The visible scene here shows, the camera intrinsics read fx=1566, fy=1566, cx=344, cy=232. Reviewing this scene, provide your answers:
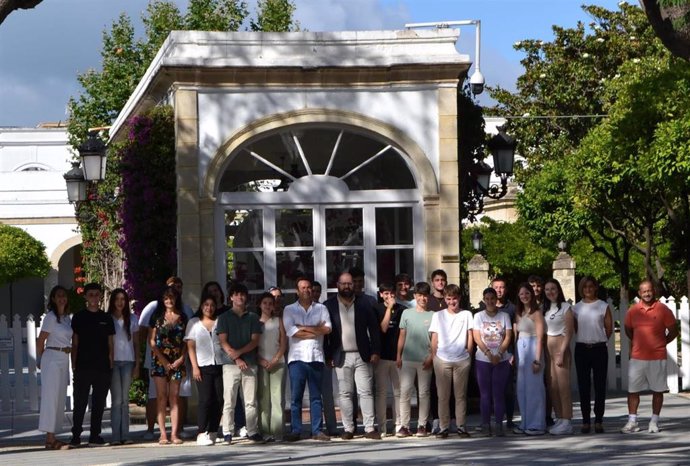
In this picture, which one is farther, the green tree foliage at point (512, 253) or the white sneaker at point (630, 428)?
the green tree foliage at point (512, 253)

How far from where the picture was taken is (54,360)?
53.2 ft

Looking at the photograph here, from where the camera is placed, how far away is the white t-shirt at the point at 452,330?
1606cm

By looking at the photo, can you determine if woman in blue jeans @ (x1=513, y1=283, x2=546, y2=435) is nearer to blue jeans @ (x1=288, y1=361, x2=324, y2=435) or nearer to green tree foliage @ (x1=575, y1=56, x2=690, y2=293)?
blue jeans @ (x1=288, y1=361, x2=324, y2=435)

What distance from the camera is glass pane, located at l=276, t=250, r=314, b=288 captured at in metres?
18.9

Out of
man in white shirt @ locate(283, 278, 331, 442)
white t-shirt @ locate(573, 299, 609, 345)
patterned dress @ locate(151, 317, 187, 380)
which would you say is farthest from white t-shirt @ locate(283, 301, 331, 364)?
white t-shirt @ locate(573, 299, 609, 345)

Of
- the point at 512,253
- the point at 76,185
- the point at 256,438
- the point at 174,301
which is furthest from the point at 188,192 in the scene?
the point at 512,253

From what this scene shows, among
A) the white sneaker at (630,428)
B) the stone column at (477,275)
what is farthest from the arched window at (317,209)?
the stone column at (477,275)

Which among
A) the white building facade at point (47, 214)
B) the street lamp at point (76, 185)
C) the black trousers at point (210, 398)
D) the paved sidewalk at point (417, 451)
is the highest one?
the white building facade at point (47, 214)

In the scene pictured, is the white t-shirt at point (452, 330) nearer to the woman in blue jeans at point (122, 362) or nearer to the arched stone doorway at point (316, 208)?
the arched stone doorway at point (316, 208)

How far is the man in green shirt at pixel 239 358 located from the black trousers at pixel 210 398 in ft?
0.38

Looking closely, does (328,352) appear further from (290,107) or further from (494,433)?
(290,107)

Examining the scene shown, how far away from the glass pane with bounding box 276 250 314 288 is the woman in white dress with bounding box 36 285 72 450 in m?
3.41

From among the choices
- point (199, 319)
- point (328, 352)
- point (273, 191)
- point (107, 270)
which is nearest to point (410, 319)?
point (328, 352)

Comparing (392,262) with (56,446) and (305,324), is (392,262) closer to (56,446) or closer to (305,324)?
(305,324)
